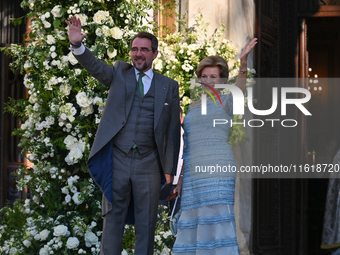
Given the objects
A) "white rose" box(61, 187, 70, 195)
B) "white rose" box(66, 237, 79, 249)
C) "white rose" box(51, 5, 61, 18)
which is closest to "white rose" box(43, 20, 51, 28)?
"white rose" box(51, 5, 61, 18)

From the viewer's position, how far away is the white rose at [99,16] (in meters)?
4.82

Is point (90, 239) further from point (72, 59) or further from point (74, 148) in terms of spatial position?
point (72, 59)

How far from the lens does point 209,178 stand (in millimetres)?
4008

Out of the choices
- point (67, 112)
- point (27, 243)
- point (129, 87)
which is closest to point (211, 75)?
point (129, 87)

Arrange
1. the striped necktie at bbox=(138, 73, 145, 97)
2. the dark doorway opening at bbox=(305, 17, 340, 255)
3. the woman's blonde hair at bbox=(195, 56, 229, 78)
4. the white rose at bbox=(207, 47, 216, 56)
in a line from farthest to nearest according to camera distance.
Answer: the dark doorway opening at bbox=(305, 17, 340, 255)
the white rose at bbox=(207, 47, 216, 56)
the woman's blonde hair at bbox=(195, 56, 229, 78)
the striped necktie at bbox=(138, 73, 145, 97)

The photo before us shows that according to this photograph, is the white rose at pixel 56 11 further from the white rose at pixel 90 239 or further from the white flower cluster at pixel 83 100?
the white rose at pixel 90 239

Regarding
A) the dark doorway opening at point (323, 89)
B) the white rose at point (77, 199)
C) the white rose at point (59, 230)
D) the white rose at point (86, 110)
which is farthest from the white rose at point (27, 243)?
the dark doorway opening at point (323, 89)

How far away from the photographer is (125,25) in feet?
16.6

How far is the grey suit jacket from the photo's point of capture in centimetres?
355

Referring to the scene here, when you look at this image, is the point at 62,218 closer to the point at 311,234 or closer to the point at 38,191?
the point at 38,191

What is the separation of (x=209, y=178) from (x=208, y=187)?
0.24 ft

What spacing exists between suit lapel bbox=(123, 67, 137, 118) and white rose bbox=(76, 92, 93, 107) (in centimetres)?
104

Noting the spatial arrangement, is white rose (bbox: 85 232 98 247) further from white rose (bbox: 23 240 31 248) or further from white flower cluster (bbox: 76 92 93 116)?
white flower cluster (bbox: 76 92 93 116)

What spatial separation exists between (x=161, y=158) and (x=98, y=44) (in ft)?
5.40
